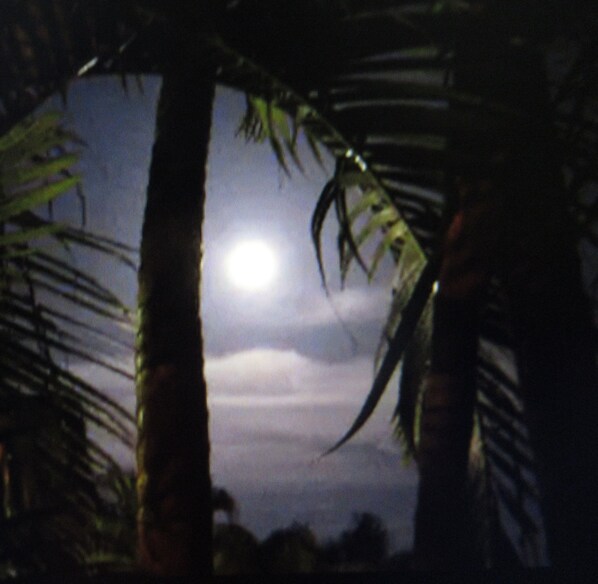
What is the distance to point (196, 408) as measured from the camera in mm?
975

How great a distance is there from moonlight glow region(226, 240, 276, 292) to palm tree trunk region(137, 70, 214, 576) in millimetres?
208

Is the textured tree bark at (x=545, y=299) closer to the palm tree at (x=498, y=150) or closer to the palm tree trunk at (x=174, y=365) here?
the palm tree at (x=498, y=150)

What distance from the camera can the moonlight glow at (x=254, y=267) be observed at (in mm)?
1256

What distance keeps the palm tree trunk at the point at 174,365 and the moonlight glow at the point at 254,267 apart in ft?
0.68

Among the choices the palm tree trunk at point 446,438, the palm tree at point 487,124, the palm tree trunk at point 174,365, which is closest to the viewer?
the palm tree at point 487,124

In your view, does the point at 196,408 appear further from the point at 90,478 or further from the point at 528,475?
the point at 528,475

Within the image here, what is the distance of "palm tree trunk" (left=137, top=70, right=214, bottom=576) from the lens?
3.16 ft

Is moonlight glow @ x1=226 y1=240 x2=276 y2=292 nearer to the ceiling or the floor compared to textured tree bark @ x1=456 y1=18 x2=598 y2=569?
nearer to the ceiling

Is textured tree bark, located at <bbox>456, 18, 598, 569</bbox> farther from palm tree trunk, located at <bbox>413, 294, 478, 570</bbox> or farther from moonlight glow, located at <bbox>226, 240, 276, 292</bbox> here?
moonlight glow, located at <bbox>226, 240, 276, 292</bbox>

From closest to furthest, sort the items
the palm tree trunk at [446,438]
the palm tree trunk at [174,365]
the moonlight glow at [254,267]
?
the palm tree trunk at [446,438]
the palm tree trunk at [174,365]
the moonlight glow at [254,267]

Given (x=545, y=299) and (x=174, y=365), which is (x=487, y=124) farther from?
(x=174, y=365)

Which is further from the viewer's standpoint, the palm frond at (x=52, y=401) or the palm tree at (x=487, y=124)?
the palm frond at (x=52, y=401)

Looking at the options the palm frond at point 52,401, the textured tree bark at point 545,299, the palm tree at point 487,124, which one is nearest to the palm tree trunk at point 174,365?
the palm frond at point 52,401

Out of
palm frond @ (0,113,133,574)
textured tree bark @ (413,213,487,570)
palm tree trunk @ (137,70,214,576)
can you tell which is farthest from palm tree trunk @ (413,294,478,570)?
palm frond @ (0,113,133,574)
